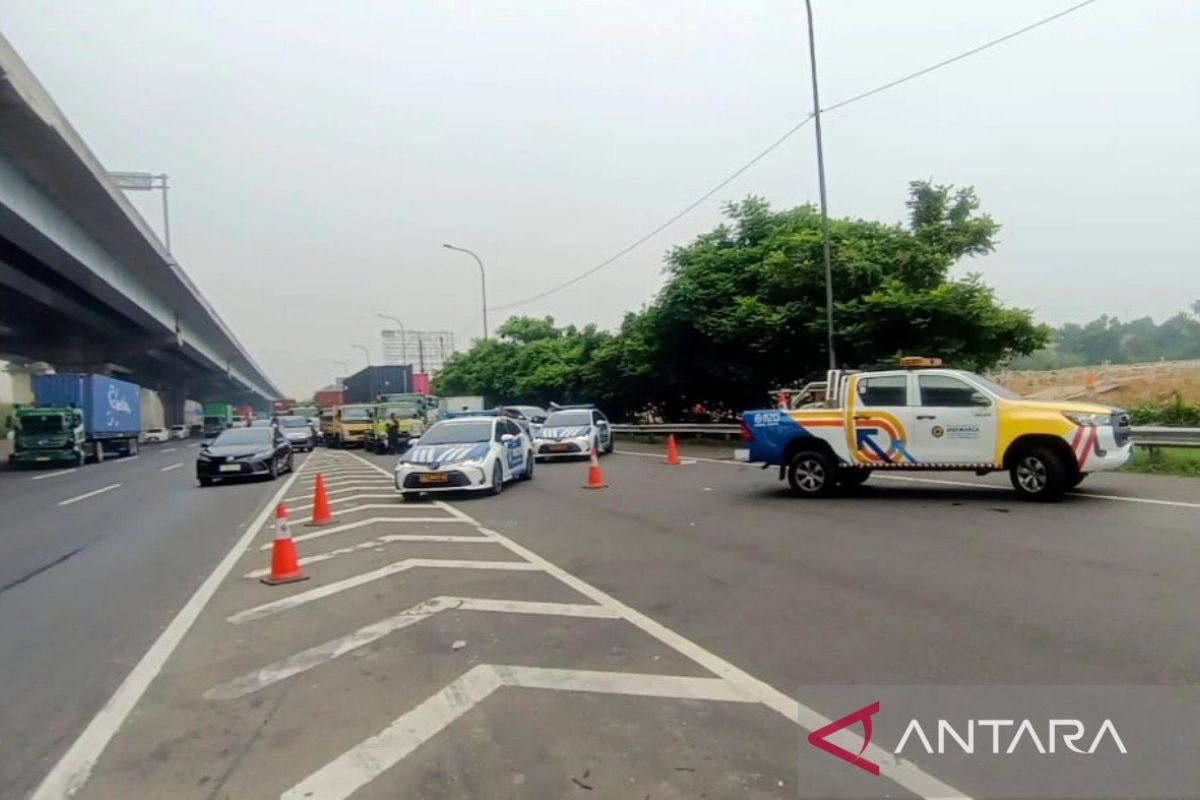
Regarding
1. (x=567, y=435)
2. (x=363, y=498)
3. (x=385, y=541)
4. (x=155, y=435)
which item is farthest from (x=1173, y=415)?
(x=155, y=435)

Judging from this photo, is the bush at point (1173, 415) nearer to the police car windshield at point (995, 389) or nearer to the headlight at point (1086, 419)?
the police car windshield at point (995, 389)

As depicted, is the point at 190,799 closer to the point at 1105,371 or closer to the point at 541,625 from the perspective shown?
the point at 541,625

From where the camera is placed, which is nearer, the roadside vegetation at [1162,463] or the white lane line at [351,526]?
the white lane line at [351,526]

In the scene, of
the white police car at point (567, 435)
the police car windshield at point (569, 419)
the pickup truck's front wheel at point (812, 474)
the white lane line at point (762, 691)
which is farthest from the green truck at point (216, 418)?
the white lane line at point (762, 691)

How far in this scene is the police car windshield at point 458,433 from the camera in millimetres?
16078

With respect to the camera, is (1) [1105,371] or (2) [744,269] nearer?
(2) [744,269]

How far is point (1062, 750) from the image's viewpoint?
3949mm

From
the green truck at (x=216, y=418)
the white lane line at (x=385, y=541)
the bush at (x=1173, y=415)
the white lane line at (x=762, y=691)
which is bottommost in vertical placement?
the white lane line at (x=762, y=691)

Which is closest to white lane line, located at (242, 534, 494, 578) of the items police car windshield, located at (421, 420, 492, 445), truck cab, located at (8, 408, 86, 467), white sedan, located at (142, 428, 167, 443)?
police car windshield, located at (421, 420, 492, 445)

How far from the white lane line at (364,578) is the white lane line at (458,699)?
269cm

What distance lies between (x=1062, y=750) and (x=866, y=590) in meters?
3.04

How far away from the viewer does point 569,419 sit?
2498 centimetres

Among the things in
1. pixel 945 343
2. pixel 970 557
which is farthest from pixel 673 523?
pixel 945 343

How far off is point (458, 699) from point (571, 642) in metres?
1.22
